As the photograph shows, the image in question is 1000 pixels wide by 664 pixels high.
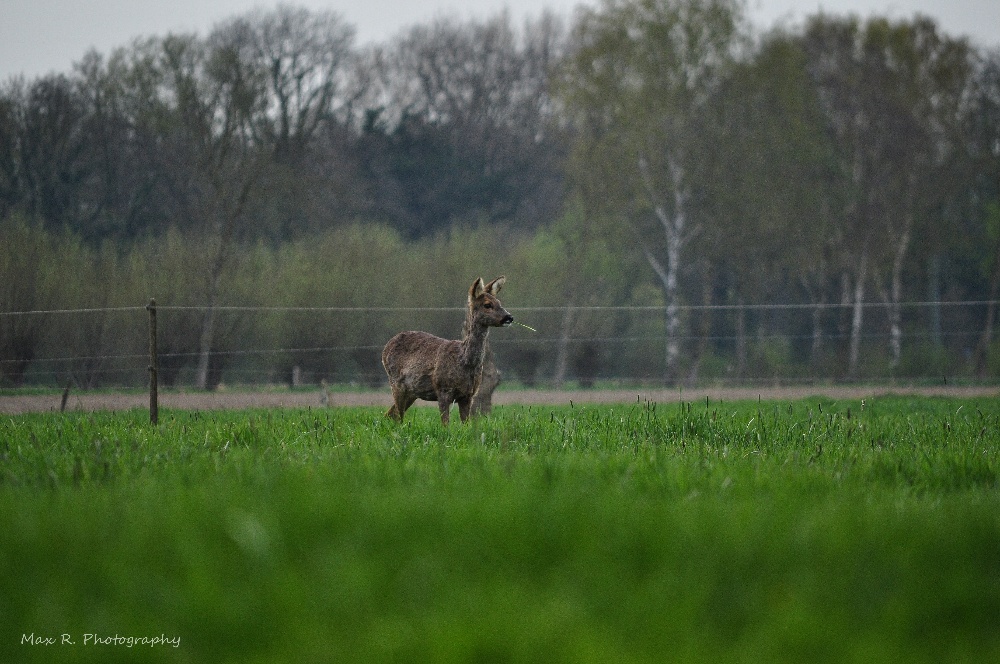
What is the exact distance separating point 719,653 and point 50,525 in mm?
2461

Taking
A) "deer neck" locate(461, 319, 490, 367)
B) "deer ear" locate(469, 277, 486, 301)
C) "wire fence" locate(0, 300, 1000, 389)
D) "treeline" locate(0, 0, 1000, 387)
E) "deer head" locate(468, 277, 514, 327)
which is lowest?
"wire fence" locate(0, 300, 1000, 389)

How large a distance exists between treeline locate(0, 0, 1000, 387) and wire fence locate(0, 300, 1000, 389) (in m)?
0.18

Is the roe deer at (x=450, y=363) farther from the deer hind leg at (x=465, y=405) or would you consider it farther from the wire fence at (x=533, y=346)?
the wire fence at (x=533, y=346)

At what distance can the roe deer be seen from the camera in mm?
10945

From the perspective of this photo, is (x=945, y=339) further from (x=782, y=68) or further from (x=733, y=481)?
(x=733, y=481)

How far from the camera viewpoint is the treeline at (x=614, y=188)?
111ft

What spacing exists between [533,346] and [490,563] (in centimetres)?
3231

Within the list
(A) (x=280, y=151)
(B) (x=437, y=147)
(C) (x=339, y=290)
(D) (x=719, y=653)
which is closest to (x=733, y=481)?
(D) (x=719, y=653)

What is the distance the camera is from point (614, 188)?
39094 mm

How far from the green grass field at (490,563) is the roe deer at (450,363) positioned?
4934mm

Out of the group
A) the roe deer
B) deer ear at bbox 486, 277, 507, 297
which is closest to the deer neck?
the roe deer

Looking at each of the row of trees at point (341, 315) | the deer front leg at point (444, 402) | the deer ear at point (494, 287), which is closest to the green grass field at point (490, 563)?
the deer front leg at point (444, 402)

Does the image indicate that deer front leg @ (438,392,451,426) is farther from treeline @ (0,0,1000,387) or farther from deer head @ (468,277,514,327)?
treeline @ (0,0,1000,387)

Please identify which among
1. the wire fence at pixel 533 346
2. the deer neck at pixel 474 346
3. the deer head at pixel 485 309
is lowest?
the wire fence at pixel 533 346
